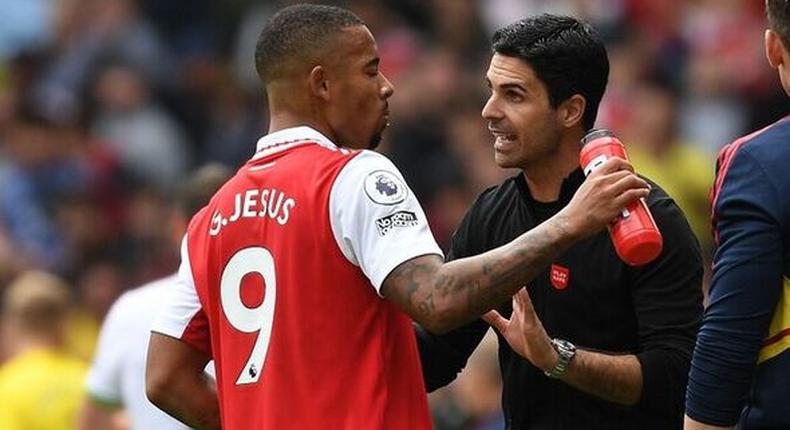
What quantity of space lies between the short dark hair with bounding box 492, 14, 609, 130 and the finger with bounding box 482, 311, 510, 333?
0.65 metres

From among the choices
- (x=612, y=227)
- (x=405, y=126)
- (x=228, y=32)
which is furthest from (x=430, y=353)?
(x=228, y=32)

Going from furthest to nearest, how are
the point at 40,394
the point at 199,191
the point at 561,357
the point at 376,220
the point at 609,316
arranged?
the point at 40,394, the point at 199,191, the point at 609,316, the point at 561,357, the point at 376,220

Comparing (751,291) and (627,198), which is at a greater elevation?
(627,198)

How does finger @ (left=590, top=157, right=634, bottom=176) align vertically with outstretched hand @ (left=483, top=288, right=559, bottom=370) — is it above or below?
above

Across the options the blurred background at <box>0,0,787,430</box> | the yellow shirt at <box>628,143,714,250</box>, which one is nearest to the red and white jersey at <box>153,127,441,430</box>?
the blurred background at <box>0,0,787,430</box>

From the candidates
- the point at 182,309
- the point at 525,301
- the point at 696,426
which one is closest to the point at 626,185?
the point at 525,301

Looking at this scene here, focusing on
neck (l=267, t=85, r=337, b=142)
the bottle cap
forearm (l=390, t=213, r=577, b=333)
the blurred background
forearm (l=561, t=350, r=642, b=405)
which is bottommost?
forearm (l=561, t=350, r=642, b=405)

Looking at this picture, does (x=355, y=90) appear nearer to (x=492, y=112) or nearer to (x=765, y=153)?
(x=492, y=112)

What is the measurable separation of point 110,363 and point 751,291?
3.69 metres

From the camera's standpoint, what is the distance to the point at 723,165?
5.12 metres

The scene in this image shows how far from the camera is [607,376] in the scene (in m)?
5.55

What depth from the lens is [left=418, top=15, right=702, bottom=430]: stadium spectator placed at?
18.4 ft

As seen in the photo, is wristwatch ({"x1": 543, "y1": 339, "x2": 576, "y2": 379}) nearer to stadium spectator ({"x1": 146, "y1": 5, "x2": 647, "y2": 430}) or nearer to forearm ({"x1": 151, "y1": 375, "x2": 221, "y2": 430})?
stadium spectator ({"x1": 146, "y1": 5, "x2": 647, "y2": 430})

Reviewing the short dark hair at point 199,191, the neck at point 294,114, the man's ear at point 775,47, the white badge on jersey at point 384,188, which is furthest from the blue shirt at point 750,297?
the short dark hair at point 199,191
